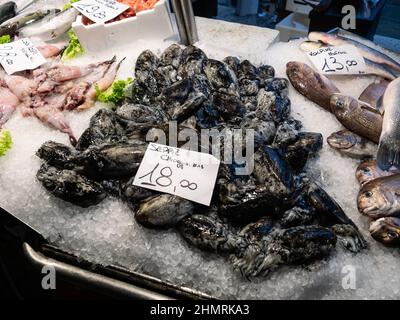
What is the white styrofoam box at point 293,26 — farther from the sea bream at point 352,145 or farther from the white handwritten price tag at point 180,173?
the white handwritten price tag at point 180,173

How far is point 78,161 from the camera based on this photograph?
190cm

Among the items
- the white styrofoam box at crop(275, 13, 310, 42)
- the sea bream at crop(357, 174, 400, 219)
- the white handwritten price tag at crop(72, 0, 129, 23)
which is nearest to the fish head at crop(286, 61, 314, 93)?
the sea bream at crop(357, 174, 400, 219)

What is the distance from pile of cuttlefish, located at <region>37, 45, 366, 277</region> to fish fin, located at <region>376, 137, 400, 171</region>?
0.32 m

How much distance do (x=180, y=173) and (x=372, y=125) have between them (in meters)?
1.19

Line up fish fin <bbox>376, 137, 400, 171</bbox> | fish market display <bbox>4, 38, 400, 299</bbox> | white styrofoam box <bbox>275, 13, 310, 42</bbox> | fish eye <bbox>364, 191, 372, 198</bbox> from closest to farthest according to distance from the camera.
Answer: fish market display <bbox>4, 38, 400, 299</bbox>
fish eye <bbox>364, 191, 372, 198</bbox>
fish fin <bbox>376, 137, 400, 171</bbox>
white styrofoam box <bbox>275, 13, 310, 42</bbox>

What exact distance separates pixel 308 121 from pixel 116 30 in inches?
68.8

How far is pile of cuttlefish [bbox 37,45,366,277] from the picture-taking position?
1616 mm

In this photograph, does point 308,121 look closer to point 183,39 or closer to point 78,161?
point 183,39

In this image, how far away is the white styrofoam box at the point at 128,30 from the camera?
2852 mm

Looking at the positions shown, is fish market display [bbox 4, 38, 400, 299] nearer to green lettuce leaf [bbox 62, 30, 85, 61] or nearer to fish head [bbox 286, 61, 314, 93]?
fish head [bbox 286, 61, 314, 93]

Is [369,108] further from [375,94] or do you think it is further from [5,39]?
[5,39]

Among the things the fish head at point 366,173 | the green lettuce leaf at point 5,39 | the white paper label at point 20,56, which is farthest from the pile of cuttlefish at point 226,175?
the green lettuce leaf at point 5,39
